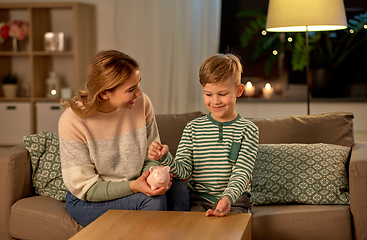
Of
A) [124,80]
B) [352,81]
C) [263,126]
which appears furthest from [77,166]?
[352,81]

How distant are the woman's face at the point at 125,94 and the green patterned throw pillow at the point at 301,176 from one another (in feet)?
2.47

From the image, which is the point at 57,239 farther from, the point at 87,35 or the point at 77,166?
the point at 87,35

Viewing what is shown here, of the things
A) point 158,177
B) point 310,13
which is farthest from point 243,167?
point 310,13

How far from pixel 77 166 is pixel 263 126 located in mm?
1055

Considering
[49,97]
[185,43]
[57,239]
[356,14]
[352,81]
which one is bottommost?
[57,239]

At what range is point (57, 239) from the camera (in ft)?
6.15

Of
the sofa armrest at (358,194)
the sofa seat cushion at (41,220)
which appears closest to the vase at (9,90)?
the sofa seat cushion at (41,220)

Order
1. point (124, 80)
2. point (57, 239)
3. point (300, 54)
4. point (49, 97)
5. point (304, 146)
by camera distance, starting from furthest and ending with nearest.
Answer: point (49, 97)
point (300, 54)
point (304, 146)
point (57, 239)
point (124, 80)

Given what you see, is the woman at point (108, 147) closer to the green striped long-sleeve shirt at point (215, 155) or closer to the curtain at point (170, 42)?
the green striped long-sleeve shirt at point (215, 155)

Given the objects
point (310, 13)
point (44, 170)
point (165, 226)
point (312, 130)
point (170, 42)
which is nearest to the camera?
point (165, 226)

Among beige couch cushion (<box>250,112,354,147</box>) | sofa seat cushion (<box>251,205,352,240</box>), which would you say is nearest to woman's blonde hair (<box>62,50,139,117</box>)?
sofa seat cushion (<box>251,205,352,240</box>)

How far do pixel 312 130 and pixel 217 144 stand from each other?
786mm

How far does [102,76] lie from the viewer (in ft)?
5.26

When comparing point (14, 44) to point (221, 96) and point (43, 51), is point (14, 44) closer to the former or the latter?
point (43, 51)
